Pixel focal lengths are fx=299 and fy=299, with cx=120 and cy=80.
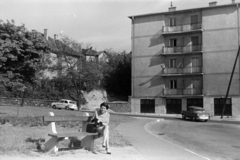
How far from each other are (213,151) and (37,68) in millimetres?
13443

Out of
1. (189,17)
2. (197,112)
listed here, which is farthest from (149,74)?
(197,112)

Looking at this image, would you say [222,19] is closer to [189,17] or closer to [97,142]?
[189,17]

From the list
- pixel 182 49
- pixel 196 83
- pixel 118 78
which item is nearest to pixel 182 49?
pixel 182 49

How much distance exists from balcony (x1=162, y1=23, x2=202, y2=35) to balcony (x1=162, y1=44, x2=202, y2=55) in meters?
2.43

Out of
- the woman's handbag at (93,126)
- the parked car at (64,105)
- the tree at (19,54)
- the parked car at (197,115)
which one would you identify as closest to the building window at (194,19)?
the parked car at (197,115)

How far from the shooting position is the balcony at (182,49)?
46.8 m

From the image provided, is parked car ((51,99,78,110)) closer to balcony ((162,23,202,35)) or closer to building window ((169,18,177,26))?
balcony ((162,23,202,35))

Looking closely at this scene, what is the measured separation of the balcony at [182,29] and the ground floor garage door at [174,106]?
11.1m

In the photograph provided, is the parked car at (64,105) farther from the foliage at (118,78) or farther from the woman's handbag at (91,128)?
the woman's handbag at (91,128)

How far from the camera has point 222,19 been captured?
149ft

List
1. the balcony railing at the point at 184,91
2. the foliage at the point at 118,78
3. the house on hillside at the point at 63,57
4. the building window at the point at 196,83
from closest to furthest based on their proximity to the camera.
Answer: the balcony railing at the point at 184,91 < the building window at the point at 196,83 < the house on hillside at the point at 63,57 < the foliage at the point at 118,78

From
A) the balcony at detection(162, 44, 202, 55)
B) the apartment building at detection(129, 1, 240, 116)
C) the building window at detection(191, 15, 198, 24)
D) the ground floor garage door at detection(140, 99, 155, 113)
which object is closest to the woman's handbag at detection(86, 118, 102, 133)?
the apartment building at detection(129, 1, 240, 116)

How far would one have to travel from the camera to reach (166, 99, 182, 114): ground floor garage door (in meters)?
48.1

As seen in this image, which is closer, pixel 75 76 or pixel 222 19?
pixel 222 19
